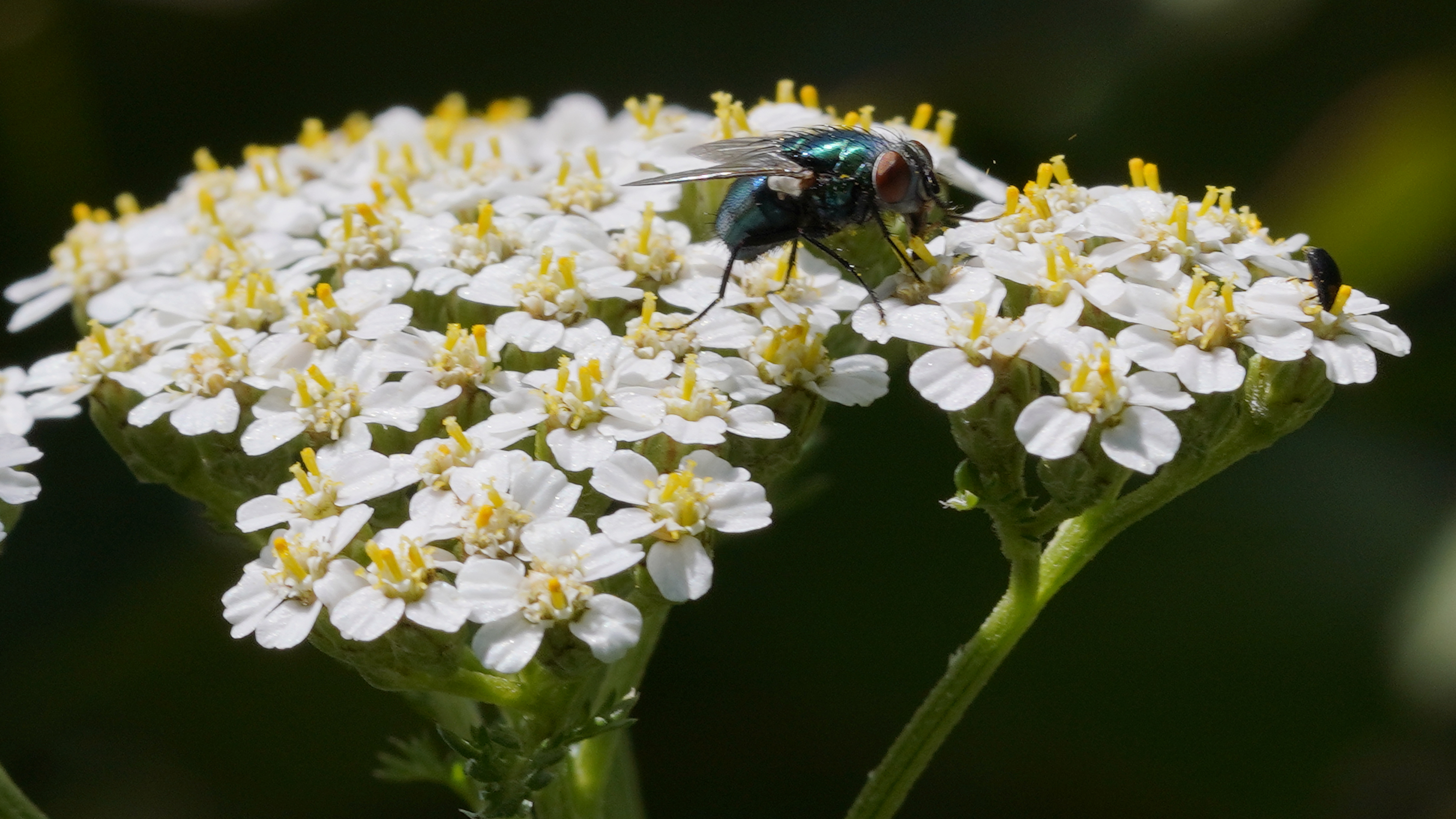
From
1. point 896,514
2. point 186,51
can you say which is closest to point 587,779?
Result: point 896,514

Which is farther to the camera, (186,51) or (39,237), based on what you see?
(186,51)

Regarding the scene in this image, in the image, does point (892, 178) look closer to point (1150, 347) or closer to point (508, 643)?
point (1150, 347)

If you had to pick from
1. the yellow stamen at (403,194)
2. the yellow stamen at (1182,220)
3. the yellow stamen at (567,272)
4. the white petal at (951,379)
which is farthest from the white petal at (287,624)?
the yellow stamen at (1182,220)

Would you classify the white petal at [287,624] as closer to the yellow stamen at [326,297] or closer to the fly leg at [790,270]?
the yellow stamen at [326,297]

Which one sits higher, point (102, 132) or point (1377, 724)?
point (102, 132)

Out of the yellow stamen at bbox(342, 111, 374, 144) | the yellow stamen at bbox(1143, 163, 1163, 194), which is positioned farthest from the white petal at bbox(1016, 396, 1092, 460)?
the yellow stamen at bbox(342, 111, 374, 144)

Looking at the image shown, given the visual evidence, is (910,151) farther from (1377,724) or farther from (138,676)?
(138,676)

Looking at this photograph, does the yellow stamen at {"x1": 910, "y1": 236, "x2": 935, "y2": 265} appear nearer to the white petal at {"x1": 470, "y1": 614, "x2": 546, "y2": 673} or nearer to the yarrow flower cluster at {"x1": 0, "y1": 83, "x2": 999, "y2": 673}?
the yarrow flower cluster at {"x1": 0, "y1": 83, "x2": 999, "y2": 673}
